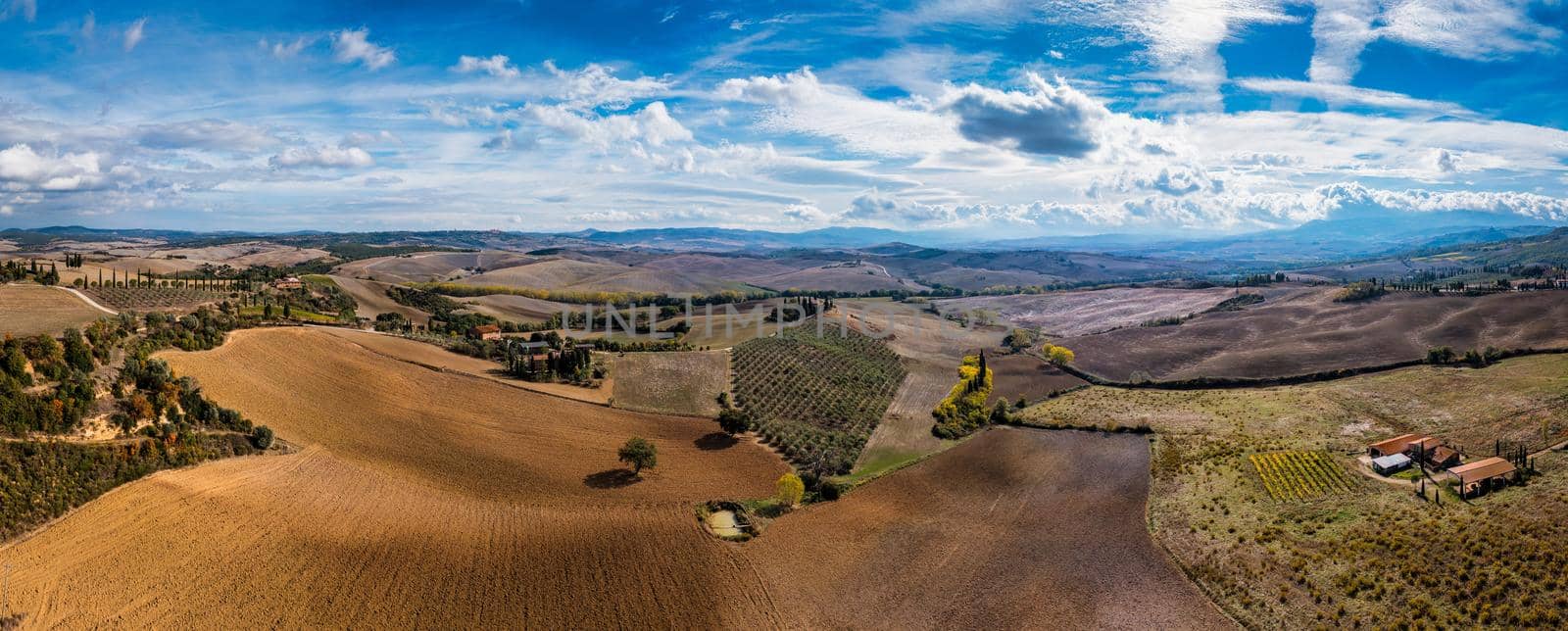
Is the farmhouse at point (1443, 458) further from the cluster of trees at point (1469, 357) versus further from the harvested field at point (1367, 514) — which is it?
A: the cluster of trees at point (1469, 357)

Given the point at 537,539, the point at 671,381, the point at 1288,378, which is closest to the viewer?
the point at 537,539

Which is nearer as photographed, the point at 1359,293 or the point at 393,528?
the point at 393,528

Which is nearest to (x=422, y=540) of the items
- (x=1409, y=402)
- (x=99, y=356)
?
(x=99, y=356)

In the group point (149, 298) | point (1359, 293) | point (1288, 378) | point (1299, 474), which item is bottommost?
point (1299, 474)

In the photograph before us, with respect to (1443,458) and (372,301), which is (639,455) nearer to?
(1443,458)

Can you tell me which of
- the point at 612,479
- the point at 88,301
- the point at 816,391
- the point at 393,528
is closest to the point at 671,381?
the point at 816,391

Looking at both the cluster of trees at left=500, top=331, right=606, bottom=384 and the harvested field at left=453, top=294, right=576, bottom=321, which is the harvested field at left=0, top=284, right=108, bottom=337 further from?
the harvested field at left=453, top=294, right=576, bottom=321

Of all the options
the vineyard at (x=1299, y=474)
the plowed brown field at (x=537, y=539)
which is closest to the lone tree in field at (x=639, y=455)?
the plowed brown field at (x=537, y=539)

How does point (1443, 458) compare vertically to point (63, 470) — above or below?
below
